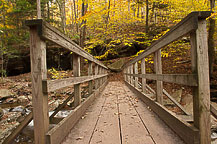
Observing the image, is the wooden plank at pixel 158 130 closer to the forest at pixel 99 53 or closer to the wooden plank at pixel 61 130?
the forest at pixel 99 53

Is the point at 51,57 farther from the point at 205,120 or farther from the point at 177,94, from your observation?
the point at 205,120

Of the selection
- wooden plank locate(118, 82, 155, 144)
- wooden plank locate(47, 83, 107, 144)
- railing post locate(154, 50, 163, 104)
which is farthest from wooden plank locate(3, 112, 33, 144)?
railing post locate(154, 50, 163, 104)

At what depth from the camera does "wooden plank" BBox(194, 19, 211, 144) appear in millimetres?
1342

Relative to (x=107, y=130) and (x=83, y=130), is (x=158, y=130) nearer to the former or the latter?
(x=107, y=130)

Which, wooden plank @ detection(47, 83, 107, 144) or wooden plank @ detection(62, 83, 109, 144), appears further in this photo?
wooden plank @ detection(62, 83, 109, 144)

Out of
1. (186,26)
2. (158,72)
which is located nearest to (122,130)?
(158,72)

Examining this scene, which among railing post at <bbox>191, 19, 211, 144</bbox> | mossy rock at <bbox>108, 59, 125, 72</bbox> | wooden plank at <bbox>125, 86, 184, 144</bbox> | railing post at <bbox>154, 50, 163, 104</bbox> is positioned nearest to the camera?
railing post at <bbox>191, 19, 211, 144</bbox>

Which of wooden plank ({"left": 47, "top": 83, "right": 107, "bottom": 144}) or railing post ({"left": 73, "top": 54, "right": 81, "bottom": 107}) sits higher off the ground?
railing post ({"left": 73, "top": 54, "right": 81, "bottom": 107})

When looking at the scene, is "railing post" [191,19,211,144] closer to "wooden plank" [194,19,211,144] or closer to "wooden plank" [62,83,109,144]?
"wooden plank" [194,19,211,144]

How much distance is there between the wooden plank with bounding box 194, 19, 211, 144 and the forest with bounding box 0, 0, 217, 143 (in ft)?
0.32

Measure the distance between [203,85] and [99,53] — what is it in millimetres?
12003

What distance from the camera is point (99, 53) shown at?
43.0 ft

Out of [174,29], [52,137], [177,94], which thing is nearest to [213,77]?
[177,94]

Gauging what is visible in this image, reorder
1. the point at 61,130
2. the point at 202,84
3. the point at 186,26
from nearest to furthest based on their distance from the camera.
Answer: the point at 202,84, the point at 186,26, the point at 61,130
